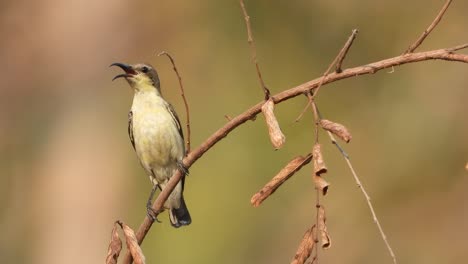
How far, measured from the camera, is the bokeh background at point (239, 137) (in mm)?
14203

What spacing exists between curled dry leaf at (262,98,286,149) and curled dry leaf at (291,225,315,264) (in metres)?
0.35

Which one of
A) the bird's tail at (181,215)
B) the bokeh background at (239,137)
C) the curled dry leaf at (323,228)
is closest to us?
the curled dry leaf at (323,228)

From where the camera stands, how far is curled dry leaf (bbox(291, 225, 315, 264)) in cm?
365

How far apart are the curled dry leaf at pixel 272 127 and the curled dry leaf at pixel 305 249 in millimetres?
353

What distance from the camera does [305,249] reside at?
3.66m

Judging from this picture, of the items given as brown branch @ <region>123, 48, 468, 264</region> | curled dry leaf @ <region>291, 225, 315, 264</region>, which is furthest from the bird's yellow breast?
curled dry leaf @ <region>291, 225, 315, 264</region>

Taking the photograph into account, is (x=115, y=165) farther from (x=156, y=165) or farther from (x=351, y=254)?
(x=156, y=165)

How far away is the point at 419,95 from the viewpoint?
47.3 ft

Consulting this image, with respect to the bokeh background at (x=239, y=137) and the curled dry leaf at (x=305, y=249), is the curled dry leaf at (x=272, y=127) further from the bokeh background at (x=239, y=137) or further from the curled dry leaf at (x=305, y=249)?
the bokeh background at (x=239, y=137)

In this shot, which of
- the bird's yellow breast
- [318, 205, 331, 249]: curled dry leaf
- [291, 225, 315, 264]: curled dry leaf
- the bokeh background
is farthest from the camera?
the bokeh background

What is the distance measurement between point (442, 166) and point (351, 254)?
1.90 meters

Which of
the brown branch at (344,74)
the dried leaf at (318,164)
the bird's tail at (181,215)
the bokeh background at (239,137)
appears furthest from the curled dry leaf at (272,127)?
the bokeh background at (239,137)

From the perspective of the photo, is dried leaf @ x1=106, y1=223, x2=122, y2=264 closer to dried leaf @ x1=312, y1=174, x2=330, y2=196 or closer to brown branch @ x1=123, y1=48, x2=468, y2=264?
brown branch @ x1=123, y1=48, x2=468, y2=264

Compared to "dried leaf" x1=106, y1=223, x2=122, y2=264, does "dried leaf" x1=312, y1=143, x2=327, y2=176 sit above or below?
above
